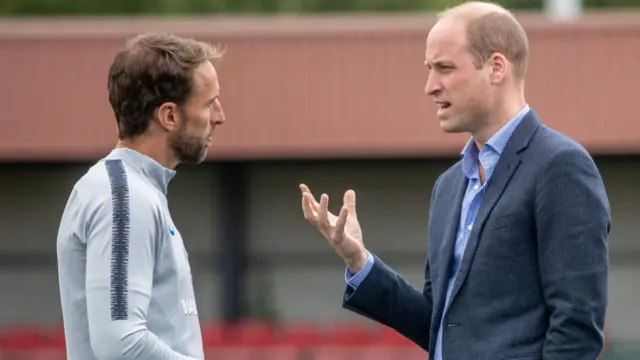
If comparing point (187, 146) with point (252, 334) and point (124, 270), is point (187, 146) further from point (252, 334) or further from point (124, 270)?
point (252, 334)

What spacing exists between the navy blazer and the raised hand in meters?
0.26

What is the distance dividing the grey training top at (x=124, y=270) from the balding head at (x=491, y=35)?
2.84 feet

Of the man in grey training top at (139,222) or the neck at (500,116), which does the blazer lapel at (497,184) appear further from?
the man in grey training top at (139,222)

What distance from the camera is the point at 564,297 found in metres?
3.01

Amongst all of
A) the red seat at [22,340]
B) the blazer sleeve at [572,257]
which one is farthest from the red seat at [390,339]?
the blazer sleeve at [572,257]

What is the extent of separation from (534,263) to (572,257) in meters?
0.12

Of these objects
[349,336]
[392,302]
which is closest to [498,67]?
[392,302]

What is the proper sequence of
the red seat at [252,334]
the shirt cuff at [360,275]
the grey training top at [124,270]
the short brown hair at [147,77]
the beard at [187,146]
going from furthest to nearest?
the red seat at [252,334] → the shirt cuff at [360,275] → the beard at [187,146] → the short brown hair at [147,77] → the grey training top at [124,270]

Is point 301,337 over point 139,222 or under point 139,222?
under

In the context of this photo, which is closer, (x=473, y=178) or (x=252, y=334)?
(x=473, y=178)

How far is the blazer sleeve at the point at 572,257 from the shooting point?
118 inches

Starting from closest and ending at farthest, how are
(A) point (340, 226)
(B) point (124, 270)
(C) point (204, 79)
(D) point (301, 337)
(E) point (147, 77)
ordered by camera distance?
(B) point (124, 270) < (E) point (147, 77) < (C) point (204, 79) < (A) point (340, 226) < (D) point (301, 337)

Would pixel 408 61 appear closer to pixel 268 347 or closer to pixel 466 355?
pixel 268 347

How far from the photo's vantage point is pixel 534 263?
3100mm
